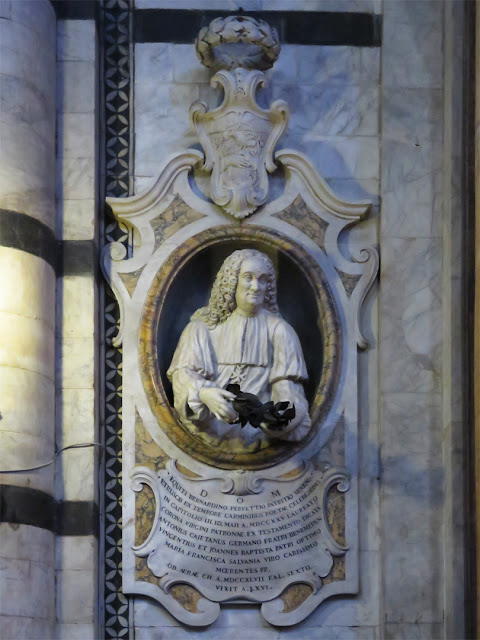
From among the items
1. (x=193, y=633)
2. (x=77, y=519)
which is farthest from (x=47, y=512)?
(x=193, y=633)

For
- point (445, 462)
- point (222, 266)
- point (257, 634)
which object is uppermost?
point (222, 266)

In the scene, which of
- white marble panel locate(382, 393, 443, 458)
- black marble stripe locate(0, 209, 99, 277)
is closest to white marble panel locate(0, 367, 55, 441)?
black marble stripe locate(0, 209, 99, 277)

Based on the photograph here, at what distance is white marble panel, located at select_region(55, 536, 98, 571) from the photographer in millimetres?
9625

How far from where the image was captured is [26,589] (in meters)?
9.30

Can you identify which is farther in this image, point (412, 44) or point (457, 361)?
point (412, 44)

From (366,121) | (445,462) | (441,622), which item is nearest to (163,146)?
(366,121)

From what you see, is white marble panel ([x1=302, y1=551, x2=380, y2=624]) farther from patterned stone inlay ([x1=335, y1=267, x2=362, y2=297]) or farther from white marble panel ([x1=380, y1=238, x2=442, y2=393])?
patterned stone inlay ([x1=335, y1=267, x2=362, y2=297])

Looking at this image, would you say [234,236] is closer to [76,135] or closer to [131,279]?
[131,279]

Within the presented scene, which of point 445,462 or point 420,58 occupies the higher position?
point 420,58

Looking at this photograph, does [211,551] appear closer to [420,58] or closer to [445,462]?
[445,462]

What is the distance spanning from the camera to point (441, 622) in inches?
383

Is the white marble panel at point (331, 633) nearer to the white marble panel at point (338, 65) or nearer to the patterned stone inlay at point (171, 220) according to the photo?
the patterned stone inlay at point (171, 220)

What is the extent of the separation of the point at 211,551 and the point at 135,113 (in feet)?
8.82

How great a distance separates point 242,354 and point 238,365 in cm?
7
